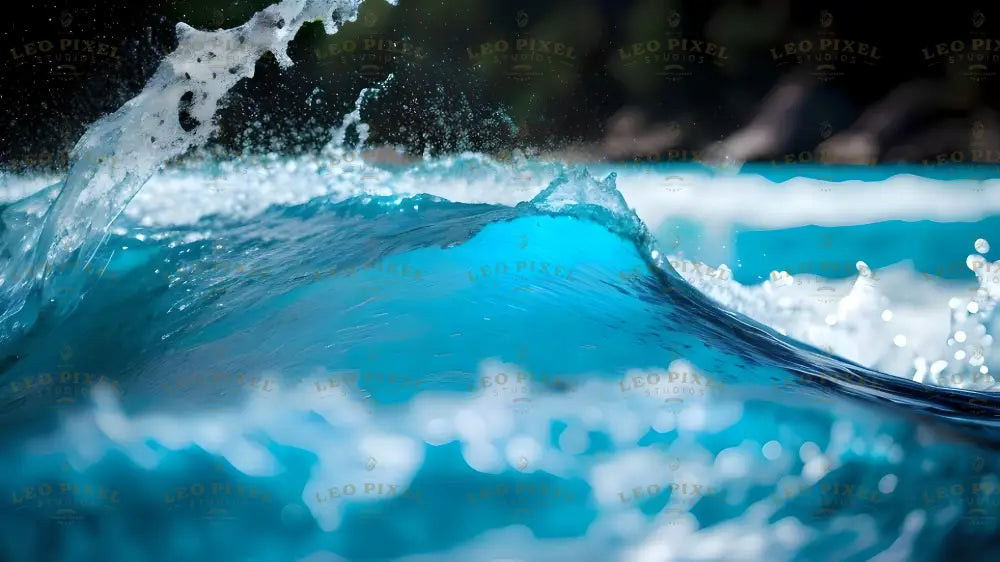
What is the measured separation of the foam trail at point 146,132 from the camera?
4.42 feet

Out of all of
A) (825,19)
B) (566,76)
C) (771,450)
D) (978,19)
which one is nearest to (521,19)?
(566,76)

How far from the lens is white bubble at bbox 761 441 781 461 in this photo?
99cm

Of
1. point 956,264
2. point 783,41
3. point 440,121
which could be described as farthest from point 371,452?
point 956,264

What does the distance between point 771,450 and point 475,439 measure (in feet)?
1.33

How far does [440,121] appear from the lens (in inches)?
81.7

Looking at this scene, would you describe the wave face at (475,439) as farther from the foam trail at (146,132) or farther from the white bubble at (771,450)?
the foam trail at (146,132)

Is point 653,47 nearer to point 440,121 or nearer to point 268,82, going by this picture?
point 440,121

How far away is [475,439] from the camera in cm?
98

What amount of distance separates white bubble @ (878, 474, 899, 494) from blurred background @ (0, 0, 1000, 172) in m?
1.32

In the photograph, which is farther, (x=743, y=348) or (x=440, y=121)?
(x=440, y=121)

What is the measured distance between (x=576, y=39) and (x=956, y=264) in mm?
1412

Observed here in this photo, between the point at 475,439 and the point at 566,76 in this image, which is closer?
the point at 475,439

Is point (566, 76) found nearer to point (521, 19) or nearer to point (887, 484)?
point (521, 19)

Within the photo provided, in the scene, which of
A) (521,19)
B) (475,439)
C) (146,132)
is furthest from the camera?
(521,19)
